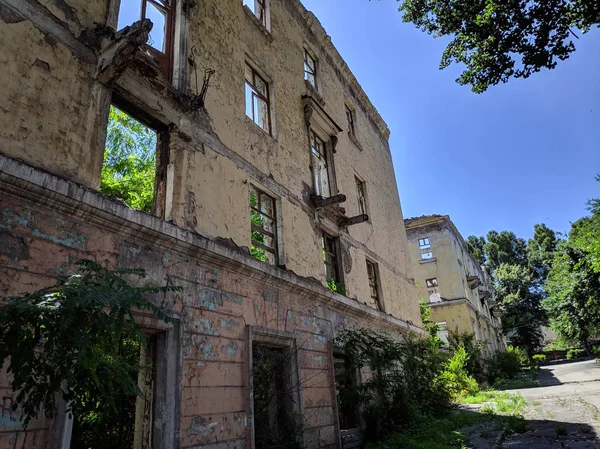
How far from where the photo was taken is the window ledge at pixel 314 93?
454 inches

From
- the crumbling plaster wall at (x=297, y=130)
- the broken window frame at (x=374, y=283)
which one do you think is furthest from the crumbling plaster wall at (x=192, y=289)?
the broken window frame at (x=374, y=283)

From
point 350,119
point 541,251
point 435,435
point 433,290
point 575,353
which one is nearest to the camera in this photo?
point 435,435

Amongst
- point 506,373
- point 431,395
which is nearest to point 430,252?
point 506,373

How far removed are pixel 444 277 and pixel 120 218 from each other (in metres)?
25.0

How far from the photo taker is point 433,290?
27.2 metres

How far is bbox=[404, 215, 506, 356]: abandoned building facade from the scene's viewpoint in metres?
25.6

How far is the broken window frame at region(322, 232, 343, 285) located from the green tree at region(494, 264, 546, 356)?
120 ft

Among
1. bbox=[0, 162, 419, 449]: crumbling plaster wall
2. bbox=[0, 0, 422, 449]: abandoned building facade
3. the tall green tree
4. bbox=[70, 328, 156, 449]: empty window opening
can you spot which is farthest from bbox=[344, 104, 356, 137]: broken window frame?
bbox=[70, 328, 156, 449]: empty window opening

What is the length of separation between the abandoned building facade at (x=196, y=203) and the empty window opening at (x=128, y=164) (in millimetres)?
4338

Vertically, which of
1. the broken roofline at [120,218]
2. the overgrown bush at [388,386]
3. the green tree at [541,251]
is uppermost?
the green tree at [541,251]

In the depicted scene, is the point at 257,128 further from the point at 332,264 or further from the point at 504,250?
the point at 504,250

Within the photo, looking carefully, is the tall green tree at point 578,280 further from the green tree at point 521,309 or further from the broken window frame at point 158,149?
the green tree at point 521,309

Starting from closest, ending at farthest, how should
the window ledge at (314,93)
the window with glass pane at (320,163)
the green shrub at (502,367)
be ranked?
the window with glass pane at (320,163)
the window ledge at (314,93)
the green shrub at (502,367)

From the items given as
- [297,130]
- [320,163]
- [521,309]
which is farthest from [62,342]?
[521,309]
